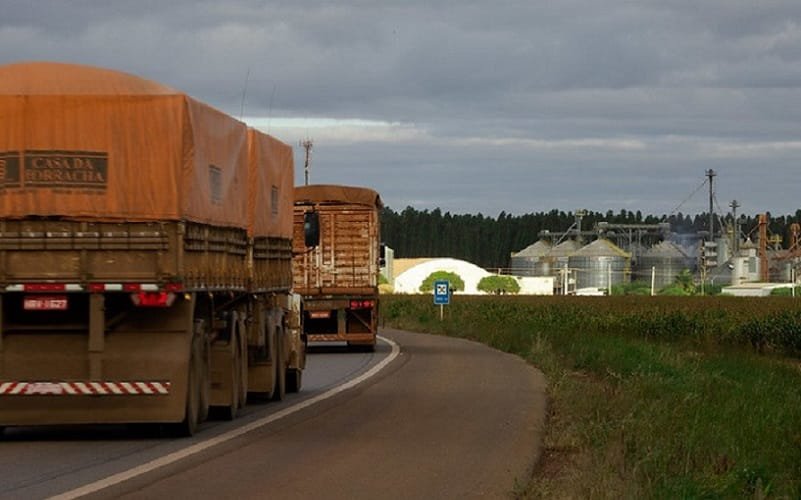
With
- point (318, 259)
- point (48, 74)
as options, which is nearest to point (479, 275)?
point (318, 259)

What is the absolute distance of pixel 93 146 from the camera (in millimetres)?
15891

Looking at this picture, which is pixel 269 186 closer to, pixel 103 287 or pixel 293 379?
pixel 293 379

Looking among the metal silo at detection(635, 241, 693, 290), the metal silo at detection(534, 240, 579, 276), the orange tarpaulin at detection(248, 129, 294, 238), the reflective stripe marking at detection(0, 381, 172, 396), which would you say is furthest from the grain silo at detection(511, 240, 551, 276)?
the reflective stripe marking at detection(0, 381, 172, 396)

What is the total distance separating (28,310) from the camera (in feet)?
52.0

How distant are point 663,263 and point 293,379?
12404 cm

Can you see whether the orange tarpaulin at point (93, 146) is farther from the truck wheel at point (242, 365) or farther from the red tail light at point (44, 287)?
the truck wheel at point (242, 365)

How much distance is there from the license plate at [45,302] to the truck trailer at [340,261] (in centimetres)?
2209

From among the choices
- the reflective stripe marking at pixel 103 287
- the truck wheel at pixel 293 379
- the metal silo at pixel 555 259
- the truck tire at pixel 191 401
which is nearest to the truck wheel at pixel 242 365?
the truck tire at pixel 191 401

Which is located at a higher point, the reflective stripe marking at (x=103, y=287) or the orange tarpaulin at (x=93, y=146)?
the orange tarpaulin at (x=93, y=146)

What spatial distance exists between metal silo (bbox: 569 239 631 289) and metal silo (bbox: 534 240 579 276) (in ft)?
16.3

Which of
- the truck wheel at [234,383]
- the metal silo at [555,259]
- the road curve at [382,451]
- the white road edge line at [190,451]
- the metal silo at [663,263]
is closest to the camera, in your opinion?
the white road edge line at [190,451]

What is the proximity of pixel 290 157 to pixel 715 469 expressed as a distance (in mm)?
12093

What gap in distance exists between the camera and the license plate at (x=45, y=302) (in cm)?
1570

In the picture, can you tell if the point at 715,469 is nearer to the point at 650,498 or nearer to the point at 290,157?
the point at 650,498
